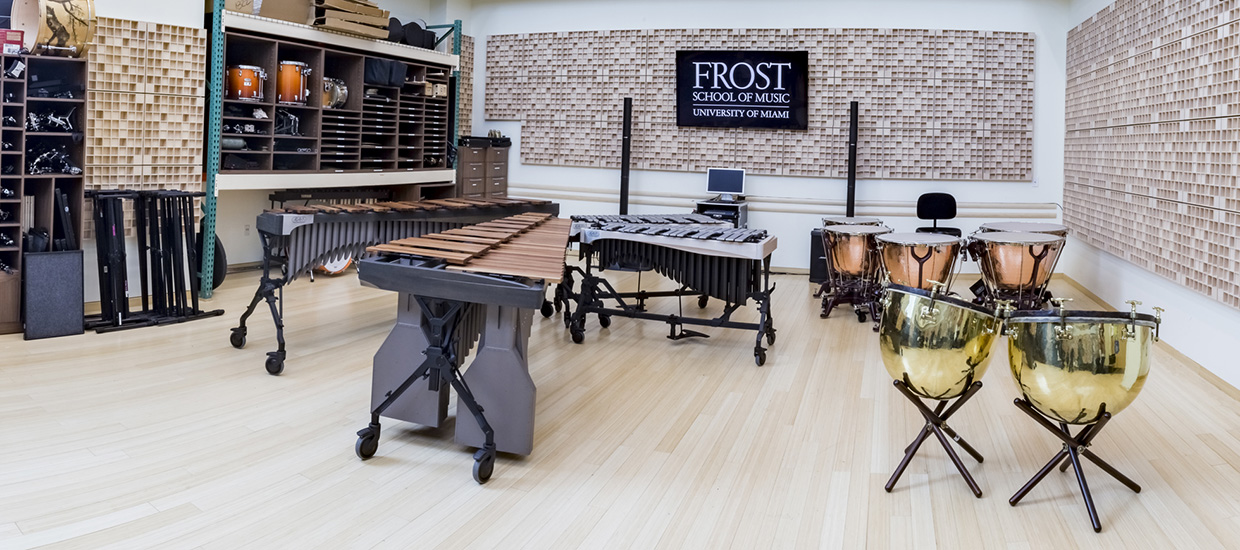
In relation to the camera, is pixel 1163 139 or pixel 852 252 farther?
pixel 852 252

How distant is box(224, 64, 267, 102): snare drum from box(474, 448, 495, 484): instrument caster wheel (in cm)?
431

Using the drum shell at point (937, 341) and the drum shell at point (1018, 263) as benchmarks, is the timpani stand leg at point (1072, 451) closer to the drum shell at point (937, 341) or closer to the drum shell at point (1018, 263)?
the drum shell at point (937, 341)

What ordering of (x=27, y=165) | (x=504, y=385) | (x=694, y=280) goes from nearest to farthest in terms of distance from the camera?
(x=504, y=385)
(x=27, y=165)
(x=694, y=280)

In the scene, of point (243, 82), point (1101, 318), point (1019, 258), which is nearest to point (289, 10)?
point (243, 82)

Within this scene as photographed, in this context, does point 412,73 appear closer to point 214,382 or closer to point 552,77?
point 552,77

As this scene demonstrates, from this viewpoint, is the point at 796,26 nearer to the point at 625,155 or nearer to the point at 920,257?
the point at 625,155

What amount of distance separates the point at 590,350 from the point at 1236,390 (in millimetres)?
3371

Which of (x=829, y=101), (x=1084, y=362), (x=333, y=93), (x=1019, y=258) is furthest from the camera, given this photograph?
(x=829, y=101)

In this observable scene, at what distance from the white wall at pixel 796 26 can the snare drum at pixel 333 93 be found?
253cm

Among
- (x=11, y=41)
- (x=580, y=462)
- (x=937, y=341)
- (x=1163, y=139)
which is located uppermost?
(x=11, y=41)

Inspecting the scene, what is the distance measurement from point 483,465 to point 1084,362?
6.64ft

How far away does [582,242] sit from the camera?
5.53 meters

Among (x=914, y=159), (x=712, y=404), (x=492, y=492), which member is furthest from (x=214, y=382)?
(x=914, y=159)

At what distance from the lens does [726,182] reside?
333 inches
